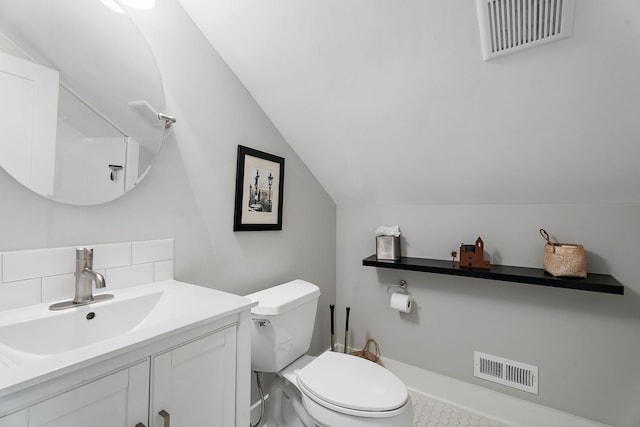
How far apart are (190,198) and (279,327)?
28.3 inches

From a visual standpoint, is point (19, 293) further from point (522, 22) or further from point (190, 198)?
point (522, 22)

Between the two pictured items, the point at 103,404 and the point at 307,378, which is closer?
the point at 103,404

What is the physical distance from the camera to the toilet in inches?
44.8

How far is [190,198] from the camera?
133 cm

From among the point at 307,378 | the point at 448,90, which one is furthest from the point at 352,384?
the point at 448,90

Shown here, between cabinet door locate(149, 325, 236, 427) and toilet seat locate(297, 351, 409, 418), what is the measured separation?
1.35ft

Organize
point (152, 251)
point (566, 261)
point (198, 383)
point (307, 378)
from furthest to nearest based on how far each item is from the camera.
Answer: point (566, 261), point (307, 378), point (152, 251), point (198, 383)

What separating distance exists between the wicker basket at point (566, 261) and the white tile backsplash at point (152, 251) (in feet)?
6.13

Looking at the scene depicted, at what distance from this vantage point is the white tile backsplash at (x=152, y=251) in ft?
3.68

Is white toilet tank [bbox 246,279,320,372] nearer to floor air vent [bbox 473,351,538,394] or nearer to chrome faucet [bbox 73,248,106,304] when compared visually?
chrome faucet [bbox 73,248,106,304]

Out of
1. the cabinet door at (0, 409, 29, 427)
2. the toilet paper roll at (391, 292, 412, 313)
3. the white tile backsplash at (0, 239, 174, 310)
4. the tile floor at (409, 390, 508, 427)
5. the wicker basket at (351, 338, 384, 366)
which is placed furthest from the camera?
the wicker basket at (351, 338, 384, 366)

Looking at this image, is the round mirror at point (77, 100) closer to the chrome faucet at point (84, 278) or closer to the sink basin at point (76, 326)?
the chrome faucet at point (84, 278)

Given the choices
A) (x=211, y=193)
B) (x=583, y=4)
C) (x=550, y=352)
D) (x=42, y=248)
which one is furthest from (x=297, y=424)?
(x=583, y=4)

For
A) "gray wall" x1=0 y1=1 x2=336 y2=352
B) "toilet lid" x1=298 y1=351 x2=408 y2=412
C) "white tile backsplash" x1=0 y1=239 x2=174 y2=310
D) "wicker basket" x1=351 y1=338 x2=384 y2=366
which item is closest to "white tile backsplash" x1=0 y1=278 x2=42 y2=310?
"white tile backsplash" x1=0 y1=239 x2=174 y2=310
